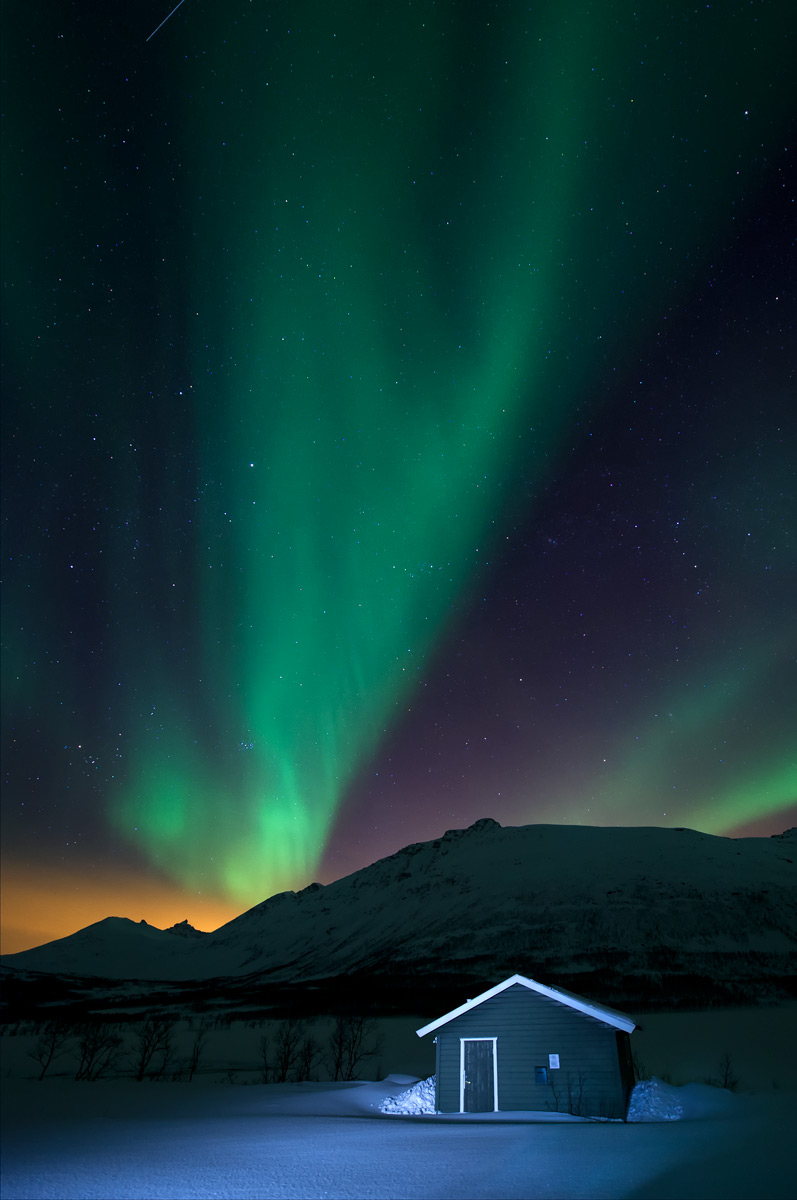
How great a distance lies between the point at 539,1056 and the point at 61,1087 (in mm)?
19006

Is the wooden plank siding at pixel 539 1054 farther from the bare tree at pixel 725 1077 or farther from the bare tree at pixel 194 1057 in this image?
the bare tree at pixel 194 1057

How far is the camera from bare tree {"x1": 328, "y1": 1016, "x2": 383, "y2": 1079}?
45.7 m

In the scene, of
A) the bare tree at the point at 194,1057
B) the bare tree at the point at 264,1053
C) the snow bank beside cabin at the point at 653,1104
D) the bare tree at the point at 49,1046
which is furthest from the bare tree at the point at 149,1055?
the snow bank beside cabin at the point at 653,1104

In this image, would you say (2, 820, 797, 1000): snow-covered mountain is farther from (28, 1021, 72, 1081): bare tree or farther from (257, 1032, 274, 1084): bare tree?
(28, 1021, 72, 1081): bare tree

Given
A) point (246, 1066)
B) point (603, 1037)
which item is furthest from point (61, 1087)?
point (246, 1066)

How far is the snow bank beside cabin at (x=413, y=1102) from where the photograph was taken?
24.9 m

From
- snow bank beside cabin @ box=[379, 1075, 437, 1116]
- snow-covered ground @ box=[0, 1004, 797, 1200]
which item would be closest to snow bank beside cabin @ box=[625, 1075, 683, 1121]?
snow-covered ground @ box=[0, 1004, 797, 1200]

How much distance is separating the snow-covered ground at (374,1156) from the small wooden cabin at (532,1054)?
6.24 feet

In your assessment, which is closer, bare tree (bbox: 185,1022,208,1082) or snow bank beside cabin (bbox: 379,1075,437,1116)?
snow bank beside cabin (bbox: 379,1075,437,1116)

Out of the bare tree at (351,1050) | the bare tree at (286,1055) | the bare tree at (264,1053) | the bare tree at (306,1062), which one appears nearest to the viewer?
the bare tree at (286,1055)

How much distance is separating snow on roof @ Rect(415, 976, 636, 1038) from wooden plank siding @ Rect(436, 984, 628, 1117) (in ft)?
0.65

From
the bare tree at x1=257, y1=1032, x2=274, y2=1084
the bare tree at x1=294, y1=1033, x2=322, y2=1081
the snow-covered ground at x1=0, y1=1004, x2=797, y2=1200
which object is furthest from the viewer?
the bare tree at x1=257, y1=1032, x2=274, y2=1084

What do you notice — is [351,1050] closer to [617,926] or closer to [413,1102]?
[413,1102]

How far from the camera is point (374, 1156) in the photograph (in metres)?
13.1
